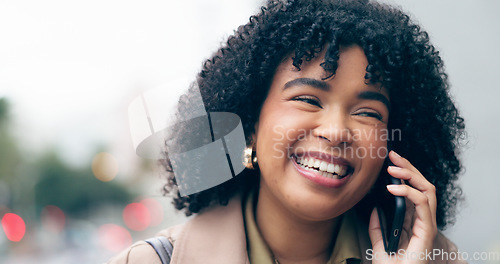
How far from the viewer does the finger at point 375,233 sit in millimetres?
1940

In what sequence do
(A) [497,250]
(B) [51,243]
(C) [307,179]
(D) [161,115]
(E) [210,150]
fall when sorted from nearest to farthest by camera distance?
(C) [307,179] < (E) [210,150] < (D) [161,115] < (A) [497,250] < (B) [51,243]

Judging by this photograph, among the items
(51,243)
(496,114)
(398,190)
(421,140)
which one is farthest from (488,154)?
(51,243)

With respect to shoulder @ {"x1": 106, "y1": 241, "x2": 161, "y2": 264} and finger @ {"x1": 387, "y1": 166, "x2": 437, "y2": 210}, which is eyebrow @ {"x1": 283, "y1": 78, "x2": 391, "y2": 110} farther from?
shoulder @ {"x1": 106, "y1": 241, "x2": 161, "y2": 264}

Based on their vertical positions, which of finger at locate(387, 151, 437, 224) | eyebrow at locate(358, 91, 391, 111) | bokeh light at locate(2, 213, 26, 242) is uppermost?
eyebrow at locate(358, 91, 391, 111)

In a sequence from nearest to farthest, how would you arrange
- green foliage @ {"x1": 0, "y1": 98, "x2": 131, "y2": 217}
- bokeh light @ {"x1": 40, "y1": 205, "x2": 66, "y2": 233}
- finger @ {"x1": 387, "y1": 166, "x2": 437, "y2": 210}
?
finger @ {"x1": 387, "y1": 166, "x2": 437, "y2": 210}, green foliage @ {"x1": 0, "y1": 98, "x2": 131, "y2": 217}, bokeh light @ {"x1": 40, "y1": 205, "x2": 66, "y2": 233}

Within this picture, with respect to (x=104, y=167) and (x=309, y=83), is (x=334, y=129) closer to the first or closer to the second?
(x=309, y=83)

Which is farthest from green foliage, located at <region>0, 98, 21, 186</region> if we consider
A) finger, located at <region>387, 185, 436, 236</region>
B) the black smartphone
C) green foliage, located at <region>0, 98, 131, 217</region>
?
finger, located at <region>387, 185, 436, 236</region>

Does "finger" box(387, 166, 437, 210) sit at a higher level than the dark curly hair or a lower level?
lower

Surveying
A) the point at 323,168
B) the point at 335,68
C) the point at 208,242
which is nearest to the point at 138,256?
the point at 208,242

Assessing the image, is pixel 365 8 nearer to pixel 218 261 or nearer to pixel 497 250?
pixel 218 261

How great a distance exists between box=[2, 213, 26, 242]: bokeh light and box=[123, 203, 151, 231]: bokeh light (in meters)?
6.77

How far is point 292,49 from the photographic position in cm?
184

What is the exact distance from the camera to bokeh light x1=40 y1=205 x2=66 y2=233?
105 ft

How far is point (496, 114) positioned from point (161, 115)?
246 cm
